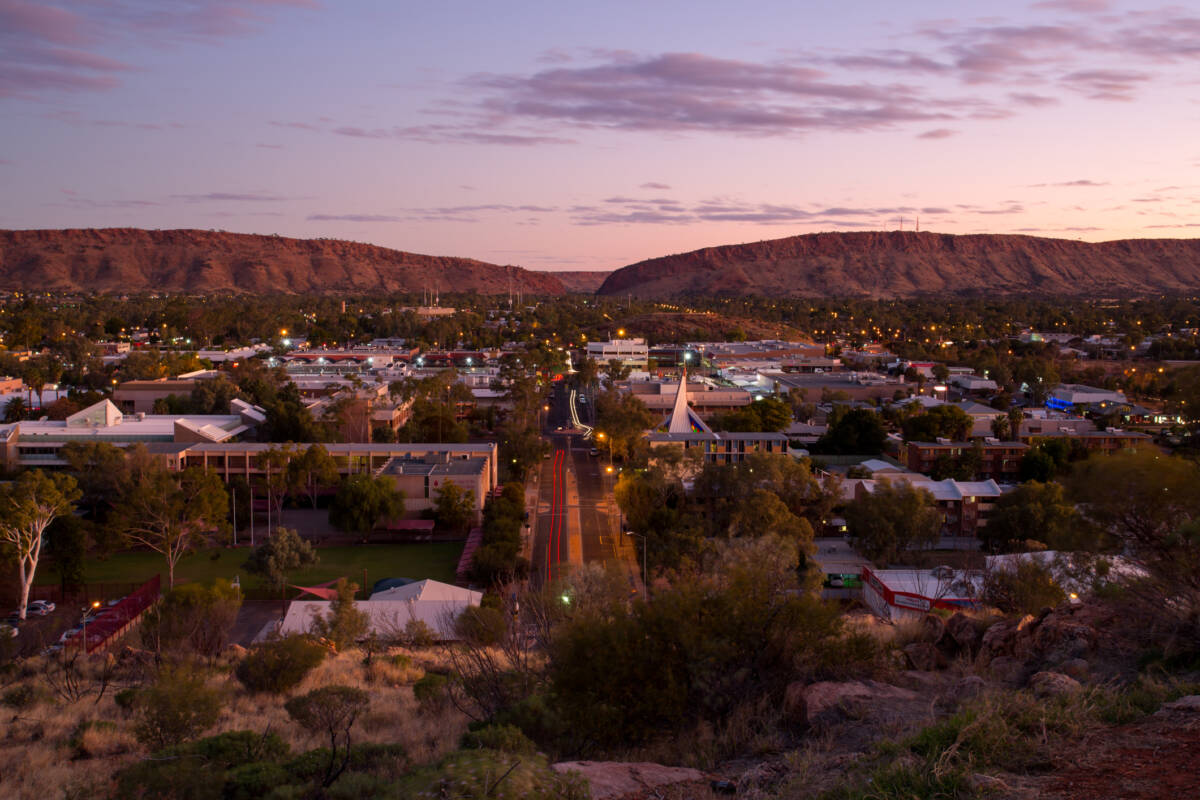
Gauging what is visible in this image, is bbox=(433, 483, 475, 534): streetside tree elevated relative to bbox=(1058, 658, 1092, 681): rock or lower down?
lower down

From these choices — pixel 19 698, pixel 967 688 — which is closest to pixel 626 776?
pixel 967 688

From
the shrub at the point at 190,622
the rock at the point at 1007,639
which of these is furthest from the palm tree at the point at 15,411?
the rock at the point at 1007,639

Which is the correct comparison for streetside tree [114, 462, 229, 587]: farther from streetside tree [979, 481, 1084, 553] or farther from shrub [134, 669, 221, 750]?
streetside tree [979, 481, 1084, 553]

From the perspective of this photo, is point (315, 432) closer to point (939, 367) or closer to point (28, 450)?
point (28, 450)

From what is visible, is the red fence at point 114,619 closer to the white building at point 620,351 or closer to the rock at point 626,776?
the rock at point 626,776

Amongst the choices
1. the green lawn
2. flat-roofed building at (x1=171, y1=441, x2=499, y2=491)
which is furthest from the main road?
flat-roofed building at (x1=171, y1=441, x2=499, y2=491)

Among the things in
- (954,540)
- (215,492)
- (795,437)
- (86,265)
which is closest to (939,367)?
(795,437)
